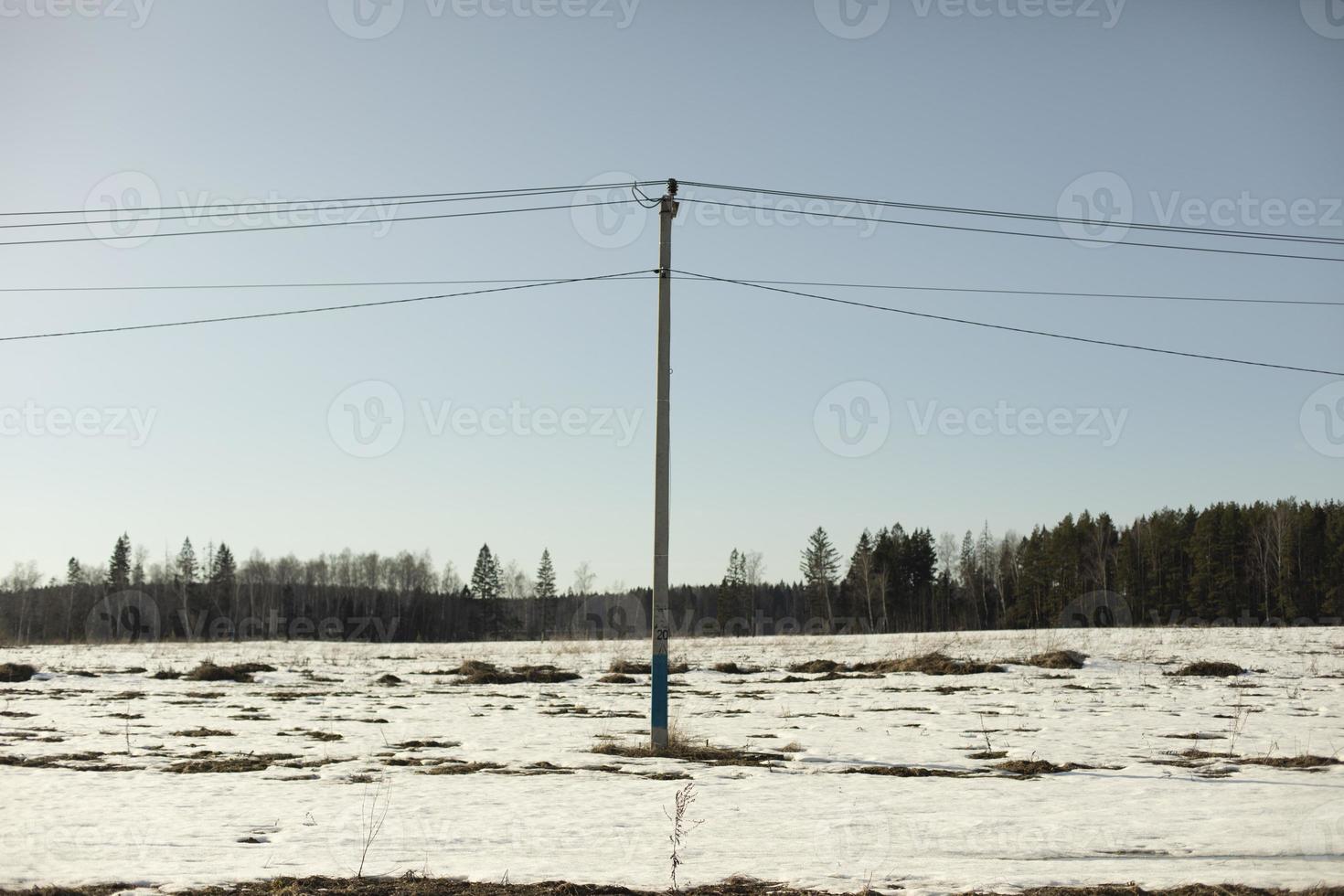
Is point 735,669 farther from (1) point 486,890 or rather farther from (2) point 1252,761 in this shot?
(1) point 486,890

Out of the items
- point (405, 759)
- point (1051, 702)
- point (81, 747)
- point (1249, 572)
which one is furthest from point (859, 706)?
point (1249, 572)

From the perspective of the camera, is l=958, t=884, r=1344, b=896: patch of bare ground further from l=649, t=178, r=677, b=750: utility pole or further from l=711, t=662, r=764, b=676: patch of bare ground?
l=711, t=662, r=764, b=676: patch of bare ground

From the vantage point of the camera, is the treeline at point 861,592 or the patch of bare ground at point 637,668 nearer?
the patch of bare ground at point 637,668

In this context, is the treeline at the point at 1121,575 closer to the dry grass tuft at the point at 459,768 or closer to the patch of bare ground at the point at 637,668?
the patch of bare ground at the point at 637,668

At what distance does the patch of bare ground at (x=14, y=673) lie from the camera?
89.2 ft

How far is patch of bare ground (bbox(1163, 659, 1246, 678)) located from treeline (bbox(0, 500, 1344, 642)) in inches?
2085

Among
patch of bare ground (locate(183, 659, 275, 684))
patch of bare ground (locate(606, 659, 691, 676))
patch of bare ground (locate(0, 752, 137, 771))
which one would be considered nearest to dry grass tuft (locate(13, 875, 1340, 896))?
patch of bare ground (locate(0, 752, 137, 771))

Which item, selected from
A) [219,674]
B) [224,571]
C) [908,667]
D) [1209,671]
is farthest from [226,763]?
[224,571]

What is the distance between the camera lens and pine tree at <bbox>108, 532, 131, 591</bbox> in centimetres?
11462

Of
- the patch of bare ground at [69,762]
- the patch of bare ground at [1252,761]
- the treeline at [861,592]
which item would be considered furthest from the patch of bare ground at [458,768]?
the treeline at [861,592]

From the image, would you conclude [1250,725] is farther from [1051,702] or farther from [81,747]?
[81,747]

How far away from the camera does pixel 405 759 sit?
1323cm

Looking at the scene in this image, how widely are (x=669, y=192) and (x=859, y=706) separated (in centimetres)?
1199

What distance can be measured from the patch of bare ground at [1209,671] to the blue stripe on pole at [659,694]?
18.2 m
